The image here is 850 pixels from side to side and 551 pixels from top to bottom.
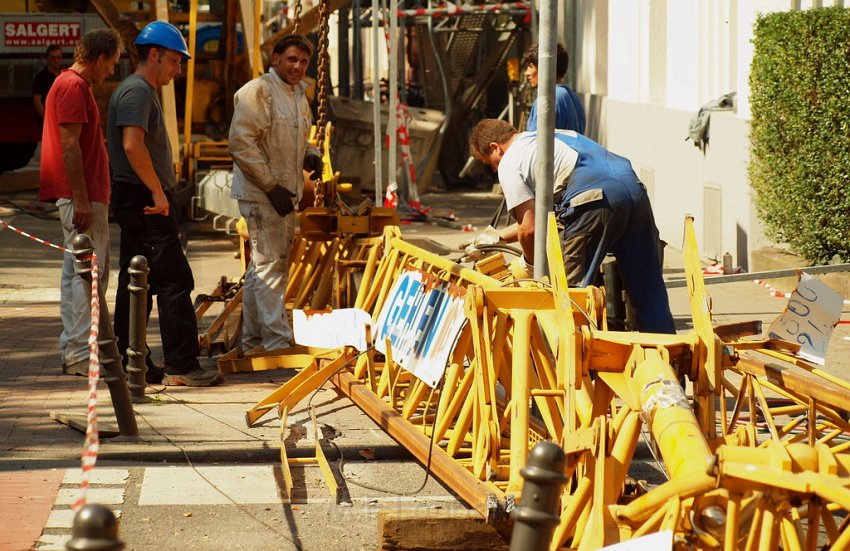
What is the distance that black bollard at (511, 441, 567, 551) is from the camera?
3.13 metres

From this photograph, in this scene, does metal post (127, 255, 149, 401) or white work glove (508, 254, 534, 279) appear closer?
white work glove (508, 254, 534, 279)

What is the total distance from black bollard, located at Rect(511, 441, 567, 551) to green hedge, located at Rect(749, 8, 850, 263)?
8557 millimetres

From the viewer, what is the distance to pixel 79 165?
8.31 m

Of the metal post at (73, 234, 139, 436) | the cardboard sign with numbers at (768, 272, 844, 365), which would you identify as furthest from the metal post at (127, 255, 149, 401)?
the cardboard sign with numbers at (768, 272, 844, 365)

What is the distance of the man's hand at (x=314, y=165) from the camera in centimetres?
945

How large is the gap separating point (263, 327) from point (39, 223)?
9070mm

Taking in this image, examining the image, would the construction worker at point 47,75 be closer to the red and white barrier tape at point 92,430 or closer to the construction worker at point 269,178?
the construction worker at point 269,178

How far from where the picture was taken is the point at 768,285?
12.2 meters

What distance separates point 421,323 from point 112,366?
157cm

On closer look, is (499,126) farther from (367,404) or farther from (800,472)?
(800,472)

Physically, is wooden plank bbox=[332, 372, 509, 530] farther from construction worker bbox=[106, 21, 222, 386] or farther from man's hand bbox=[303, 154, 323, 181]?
man's hand bbox=[303, 154, 323, 181]

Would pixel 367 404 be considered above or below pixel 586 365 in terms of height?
below

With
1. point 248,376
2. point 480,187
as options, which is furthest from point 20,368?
point 480,187

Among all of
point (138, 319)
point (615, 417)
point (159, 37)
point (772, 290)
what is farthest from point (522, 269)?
point (772, 290)
